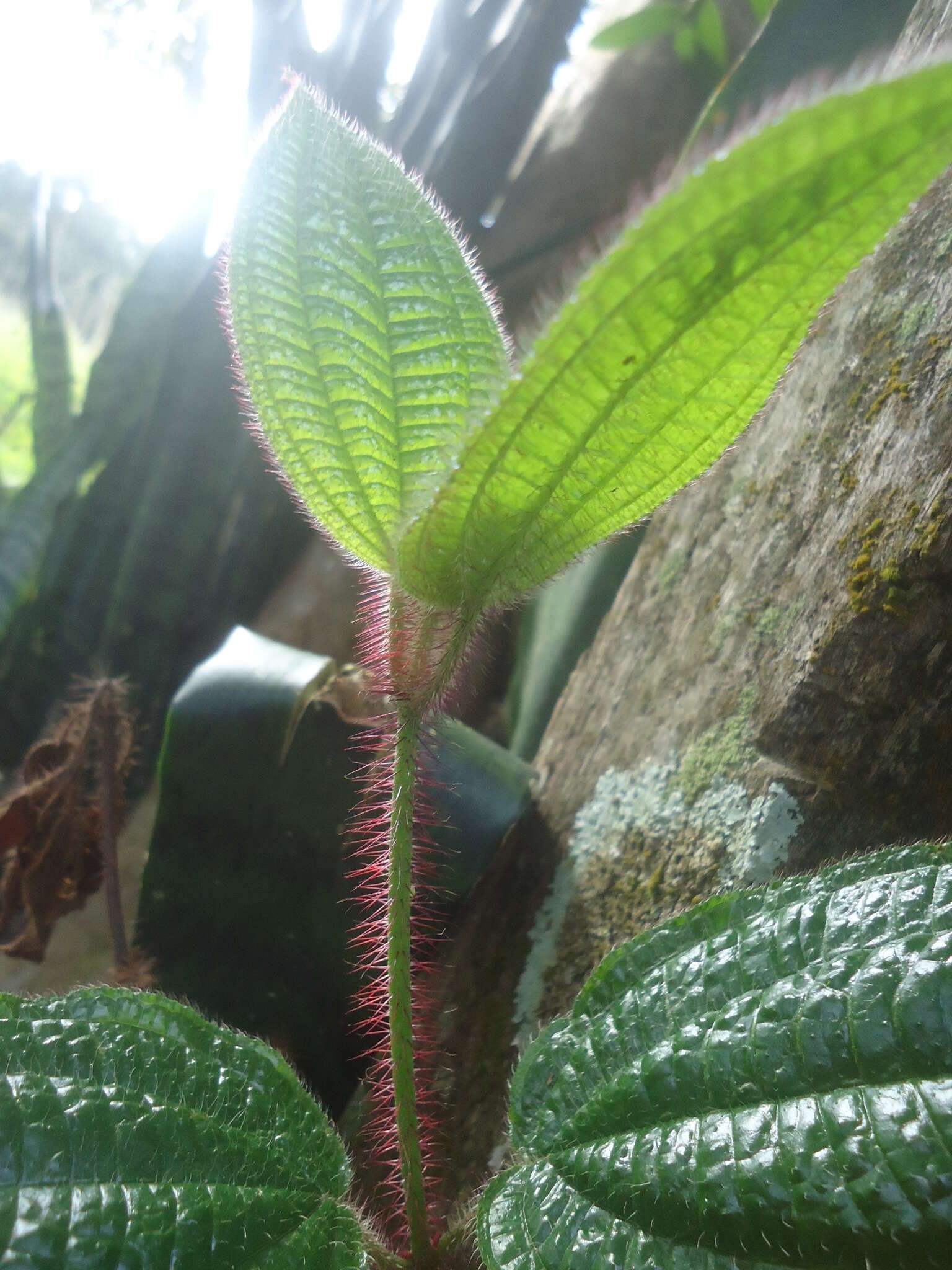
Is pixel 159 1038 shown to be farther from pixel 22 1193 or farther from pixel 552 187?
pixel 552 187

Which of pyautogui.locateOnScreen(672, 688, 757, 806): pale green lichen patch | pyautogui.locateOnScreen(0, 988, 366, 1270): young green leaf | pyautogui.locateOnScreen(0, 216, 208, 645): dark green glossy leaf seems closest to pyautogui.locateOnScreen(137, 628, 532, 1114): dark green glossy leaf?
pyautogui.locateOnScreen(672, 688, 757, 806): pale green lichen patch

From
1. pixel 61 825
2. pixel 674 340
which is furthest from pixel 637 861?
pixel 61 825

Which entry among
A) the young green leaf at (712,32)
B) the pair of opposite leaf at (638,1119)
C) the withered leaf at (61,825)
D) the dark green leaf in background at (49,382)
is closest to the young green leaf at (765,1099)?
the pair of opposite leaf at (638,1119)

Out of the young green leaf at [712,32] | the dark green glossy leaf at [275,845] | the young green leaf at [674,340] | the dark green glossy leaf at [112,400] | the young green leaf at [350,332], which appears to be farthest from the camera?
the young green leaf at [712,32]

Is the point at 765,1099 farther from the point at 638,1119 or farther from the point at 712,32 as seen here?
the point at 712,32

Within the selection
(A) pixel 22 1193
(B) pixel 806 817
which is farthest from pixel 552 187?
(A) pixel 22 1193

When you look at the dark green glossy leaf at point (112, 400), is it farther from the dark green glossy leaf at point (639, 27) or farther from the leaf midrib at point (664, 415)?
the leaf midrib at point (664, 415)
